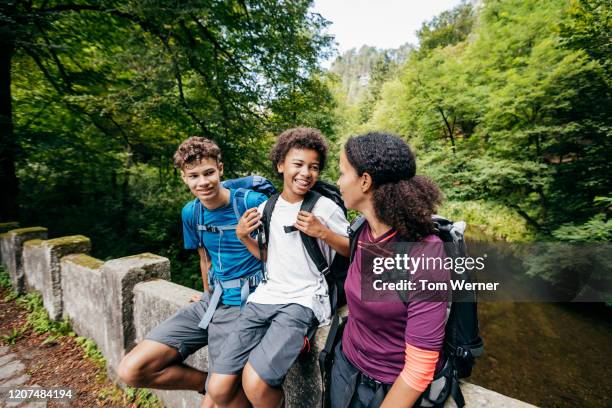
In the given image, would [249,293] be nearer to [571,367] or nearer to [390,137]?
[390,137]

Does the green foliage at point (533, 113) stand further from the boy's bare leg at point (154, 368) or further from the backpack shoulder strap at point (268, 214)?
the boy's bare leg at point (154, 368)

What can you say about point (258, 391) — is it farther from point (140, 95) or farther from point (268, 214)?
point (140, 95)

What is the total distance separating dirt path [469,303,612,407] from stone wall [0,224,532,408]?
5699 millimetres

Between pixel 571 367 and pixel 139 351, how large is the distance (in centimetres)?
798

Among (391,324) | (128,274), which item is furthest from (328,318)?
(128,274)

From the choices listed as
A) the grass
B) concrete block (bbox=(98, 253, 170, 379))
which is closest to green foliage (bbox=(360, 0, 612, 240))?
concrete block (bbox=(98, 253, 170, 379))

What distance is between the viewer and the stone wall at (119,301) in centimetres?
170

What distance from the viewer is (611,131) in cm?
626

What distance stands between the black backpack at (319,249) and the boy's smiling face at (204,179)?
50 cm

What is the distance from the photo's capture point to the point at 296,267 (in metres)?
1.86

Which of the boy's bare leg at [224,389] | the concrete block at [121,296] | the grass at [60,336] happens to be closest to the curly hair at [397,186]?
the boy's bare leg at [224,389]

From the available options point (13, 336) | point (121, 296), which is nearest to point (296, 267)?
point (121, 296)

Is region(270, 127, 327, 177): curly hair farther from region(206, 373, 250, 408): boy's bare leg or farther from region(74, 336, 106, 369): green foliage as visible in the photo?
region(74, 336, 106, 369): green foliage

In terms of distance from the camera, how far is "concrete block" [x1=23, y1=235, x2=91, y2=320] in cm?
391
